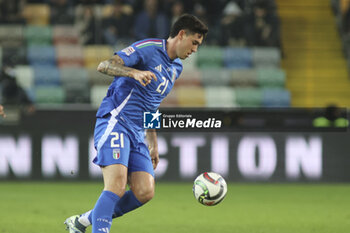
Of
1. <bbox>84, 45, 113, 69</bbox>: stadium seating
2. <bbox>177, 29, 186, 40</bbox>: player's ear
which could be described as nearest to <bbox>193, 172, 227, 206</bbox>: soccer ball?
<bbox>177, 29, 186, 40</bbox>: player's ear

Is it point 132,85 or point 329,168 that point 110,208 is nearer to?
point 132,85

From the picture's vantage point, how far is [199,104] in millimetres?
11211

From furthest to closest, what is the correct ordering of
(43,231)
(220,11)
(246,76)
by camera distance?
(220,11), (246,76), (43,231)

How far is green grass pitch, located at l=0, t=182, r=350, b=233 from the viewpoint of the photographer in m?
6.73

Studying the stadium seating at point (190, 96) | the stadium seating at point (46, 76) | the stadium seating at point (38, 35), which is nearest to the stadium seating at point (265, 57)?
the stadium seating at point (190, 96)

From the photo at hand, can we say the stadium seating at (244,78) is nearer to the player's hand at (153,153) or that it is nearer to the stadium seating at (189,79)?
the stadium seating at (189,79)

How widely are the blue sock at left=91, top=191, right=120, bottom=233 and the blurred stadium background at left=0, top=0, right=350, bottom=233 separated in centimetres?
263

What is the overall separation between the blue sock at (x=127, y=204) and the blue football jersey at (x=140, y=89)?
0.53 meters

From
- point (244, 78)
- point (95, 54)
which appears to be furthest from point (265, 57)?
point (95, 54)

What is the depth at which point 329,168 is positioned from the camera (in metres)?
10.9

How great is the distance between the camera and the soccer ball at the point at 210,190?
5.73 m

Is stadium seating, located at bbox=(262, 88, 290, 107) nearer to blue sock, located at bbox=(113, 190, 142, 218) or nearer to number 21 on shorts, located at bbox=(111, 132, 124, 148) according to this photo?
blue sock, located at bbox=(113, 190, 142, 218)

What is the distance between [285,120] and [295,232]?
15.2 feet

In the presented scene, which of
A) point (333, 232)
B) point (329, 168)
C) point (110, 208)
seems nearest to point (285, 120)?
point (329, 168)
